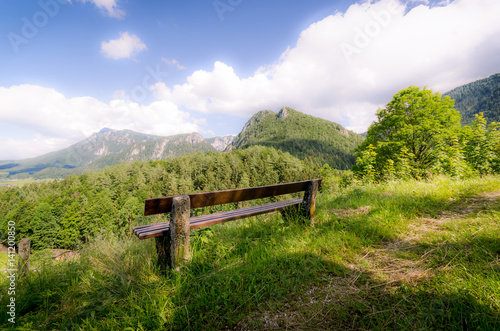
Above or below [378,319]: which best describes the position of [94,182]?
below

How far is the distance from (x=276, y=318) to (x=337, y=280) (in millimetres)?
914

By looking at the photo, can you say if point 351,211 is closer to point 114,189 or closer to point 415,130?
point 415,130

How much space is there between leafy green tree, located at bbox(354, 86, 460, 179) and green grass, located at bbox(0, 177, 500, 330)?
1245cm

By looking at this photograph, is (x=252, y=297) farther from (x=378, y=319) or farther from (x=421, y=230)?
(x=421, y=230)

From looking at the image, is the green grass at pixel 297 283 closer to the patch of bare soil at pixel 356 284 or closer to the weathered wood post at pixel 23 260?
the patch of bare soil at pixel 356 284

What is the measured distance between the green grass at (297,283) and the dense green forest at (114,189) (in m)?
38.4

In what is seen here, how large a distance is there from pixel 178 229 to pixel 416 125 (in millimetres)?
18274

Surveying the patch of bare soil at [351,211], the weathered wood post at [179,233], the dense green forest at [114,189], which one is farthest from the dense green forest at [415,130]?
the dense green forest at [114,189]

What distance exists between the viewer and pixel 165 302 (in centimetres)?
199

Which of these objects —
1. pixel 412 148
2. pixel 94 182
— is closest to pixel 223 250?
pixel 412 148

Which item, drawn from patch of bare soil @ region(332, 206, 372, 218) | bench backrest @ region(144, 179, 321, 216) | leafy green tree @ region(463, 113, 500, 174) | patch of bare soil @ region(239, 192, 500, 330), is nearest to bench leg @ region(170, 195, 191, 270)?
bench backrest @ region(144, 179, 321, 216)

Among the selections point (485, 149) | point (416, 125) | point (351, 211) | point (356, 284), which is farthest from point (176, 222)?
point (416, 125)

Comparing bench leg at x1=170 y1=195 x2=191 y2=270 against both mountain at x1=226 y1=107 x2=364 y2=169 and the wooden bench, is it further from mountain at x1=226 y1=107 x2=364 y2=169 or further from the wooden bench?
mountain at x1=226 y1=107 x2=364 y2=169

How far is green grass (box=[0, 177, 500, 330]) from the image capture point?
5.88 feet
